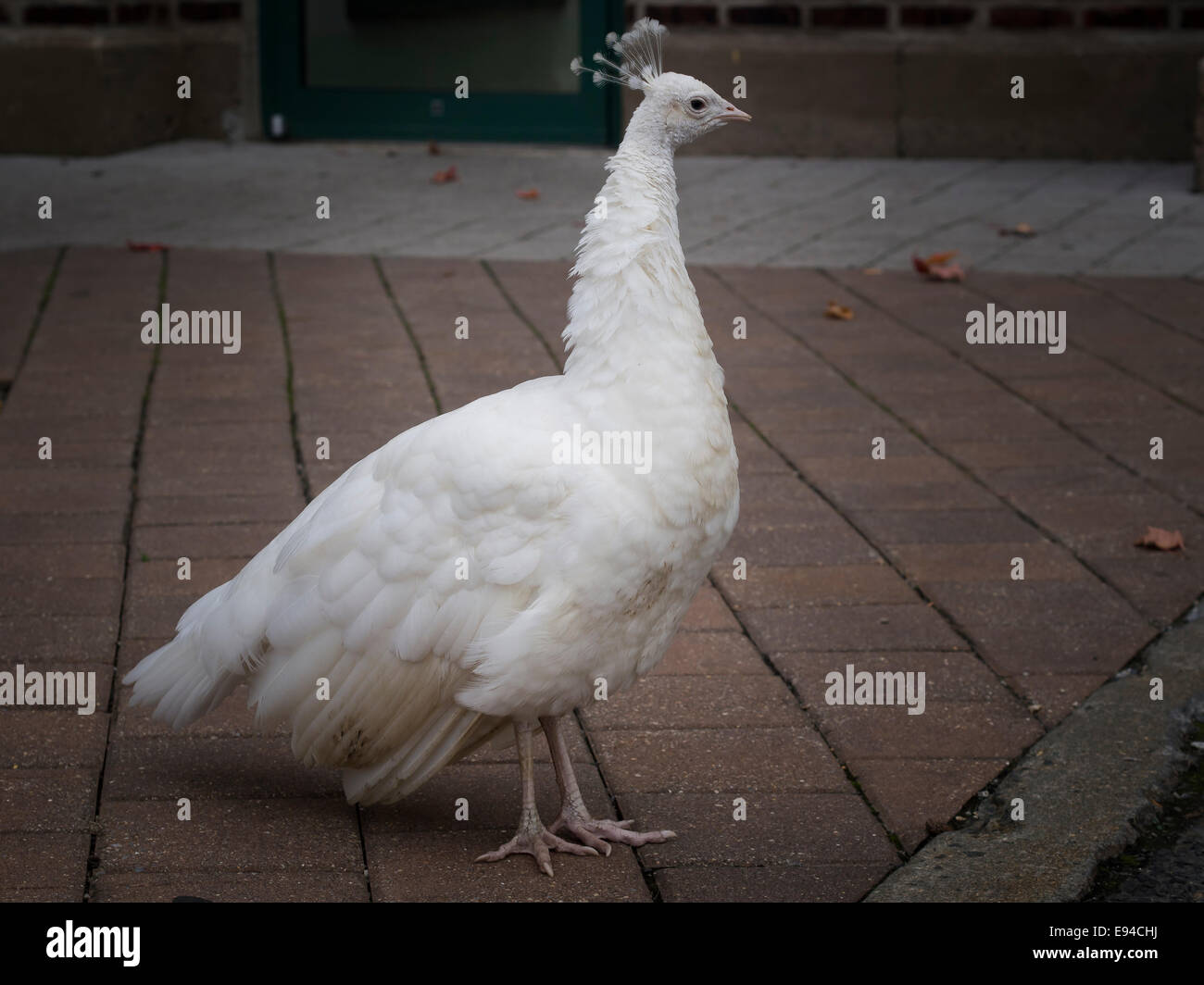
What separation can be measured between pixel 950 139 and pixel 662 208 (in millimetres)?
8025

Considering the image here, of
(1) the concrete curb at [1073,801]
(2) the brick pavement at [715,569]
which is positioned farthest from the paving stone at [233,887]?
(1) the concrete curb at [1073,801]

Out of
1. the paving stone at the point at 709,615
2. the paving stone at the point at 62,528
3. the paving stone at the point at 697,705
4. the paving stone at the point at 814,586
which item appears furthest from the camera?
the paving stone at the point at 62,528

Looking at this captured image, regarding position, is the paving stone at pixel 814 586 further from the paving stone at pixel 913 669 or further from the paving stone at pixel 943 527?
the paving stone at pixel 913 669

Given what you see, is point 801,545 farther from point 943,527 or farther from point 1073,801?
point 1073,801

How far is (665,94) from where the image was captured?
3.18m

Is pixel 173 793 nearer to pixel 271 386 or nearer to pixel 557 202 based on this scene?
pixel 271 386

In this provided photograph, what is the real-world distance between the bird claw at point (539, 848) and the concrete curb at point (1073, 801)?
616 mm

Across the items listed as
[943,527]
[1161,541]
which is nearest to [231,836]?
[943,527]

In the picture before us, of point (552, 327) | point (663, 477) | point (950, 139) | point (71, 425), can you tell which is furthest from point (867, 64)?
point (663, 477)

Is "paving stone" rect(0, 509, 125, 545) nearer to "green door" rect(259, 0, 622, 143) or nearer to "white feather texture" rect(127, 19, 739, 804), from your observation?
"white feather texture" rect(127, 19, 739, 804)

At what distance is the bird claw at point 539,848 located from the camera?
10.4 ft

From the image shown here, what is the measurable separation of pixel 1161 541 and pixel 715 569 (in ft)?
4.48

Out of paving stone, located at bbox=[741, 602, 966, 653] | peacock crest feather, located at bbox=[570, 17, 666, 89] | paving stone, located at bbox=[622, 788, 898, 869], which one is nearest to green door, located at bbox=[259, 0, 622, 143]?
paving stone, located at bbox=[741, 602, 966, 653]

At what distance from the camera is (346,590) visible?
309cm
